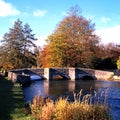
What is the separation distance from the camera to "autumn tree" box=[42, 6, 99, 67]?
61.0 meters

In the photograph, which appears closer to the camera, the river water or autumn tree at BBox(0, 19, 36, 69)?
the river water

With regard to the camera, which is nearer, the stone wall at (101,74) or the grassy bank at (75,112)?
the grassy bank at (75,112)

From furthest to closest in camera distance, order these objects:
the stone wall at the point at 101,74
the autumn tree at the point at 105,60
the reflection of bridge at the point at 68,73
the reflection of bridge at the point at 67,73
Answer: the autumn tree at the point at 105,60
the reflection of bridge at the point at 67,73
the reflection of bridge at the point at 68,73
the stone wall at the point at 101,74

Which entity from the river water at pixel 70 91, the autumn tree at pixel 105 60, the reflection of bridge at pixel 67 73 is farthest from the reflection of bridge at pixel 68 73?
the river water at pixel 70 91

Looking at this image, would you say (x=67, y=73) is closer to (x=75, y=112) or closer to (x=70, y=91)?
(x=70, y=91)

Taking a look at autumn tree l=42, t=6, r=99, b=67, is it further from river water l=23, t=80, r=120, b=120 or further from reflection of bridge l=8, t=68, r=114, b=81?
river water l=23, t=80, r=120, b=120

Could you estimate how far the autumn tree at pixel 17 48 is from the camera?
65.4 m

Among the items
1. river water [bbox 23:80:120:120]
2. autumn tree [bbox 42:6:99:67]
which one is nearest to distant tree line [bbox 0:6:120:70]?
autumn tree [bbox 42:6:99:67]

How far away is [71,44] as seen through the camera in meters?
62.3

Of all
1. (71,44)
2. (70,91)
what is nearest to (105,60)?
(71,44)

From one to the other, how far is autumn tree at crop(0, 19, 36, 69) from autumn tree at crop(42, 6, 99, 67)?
505 cm

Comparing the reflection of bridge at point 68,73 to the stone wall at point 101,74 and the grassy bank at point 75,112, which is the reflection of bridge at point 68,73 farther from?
the grassy bank at point 75,112

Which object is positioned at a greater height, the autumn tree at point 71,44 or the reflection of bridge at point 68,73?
the autumn tree at point 71,44

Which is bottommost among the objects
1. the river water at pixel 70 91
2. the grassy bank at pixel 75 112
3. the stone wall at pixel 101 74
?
the river water at pixel 70 91
